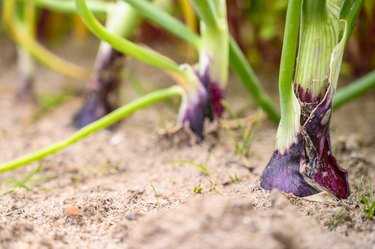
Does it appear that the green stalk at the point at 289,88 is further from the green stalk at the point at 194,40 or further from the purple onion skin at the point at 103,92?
the purple onion skin at the point at 103,92

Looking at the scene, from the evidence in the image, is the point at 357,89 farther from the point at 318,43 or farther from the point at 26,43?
the point at 26,43

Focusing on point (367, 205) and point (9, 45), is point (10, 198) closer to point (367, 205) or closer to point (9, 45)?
point (367, 205)

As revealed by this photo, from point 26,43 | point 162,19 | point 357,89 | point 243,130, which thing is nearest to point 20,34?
point 26,43

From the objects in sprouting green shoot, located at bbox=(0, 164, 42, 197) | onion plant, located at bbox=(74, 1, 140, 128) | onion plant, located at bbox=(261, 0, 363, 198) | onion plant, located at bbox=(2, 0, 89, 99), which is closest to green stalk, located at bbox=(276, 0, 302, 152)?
onion plant, located at bbox=(261, 0, 363, 198)

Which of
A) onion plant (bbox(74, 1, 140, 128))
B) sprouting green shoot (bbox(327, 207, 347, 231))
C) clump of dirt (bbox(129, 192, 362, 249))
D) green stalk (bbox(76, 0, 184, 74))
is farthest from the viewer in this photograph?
onion plant (bbox(74, 1, 140, 128))

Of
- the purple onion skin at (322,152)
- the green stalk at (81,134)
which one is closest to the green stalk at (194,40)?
the green stalk at (81,134)

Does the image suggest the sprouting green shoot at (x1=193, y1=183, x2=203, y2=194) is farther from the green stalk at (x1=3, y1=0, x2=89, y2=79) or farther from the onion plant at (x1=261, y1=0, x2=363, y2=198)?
the green stalk at (x1=3, y1=0, x2=89, y2=79)

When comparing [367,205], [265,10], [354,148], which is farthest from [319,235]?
[265,10]
